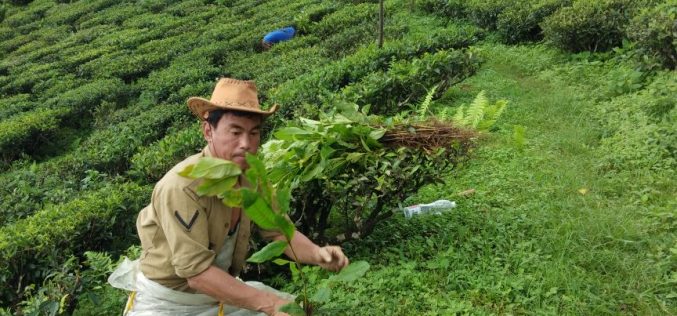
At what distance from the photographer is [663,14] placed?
5789 mm

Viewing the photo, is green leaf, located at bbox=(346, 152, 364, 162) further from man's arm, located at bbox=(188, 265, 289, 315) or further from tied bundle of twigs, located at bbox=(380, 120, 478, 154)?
man's arm, located at bbox=(188, 265, 289, 315)

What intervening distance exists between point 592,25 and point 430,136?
534 cm

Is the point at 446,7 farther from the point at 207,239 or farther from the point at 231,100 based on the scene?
the point at 207,239

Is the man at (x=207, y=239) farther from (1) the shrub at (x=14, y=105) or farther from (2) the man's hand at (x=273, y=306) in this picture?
(1) the shrub at (x=14, y=105)

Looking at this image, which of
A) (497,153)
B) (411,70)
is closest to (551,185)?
(497,153)

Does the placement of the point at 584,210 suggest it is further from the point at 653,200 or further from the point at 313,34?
the point at 313,34

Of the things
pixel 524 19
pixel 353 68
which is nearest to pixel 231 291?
pixel 353 68

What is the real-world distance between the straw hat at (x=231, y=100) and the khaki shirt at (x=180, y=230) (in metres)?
0.24

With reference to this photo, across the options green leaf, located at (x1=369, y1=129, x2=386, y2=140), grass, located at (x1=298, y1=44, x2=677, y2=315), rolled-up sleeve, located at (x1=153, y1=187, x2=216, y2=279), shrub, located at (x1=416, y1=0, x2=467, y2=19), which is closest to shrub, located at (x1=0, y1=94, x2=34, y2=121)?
shrub, located at (x1=416, y1=0, x2=467, y2=19)

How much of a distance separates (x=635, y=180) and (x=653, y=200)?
0.32 m

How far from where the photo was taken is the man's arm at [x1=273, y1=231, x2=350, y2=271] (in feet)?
8.32

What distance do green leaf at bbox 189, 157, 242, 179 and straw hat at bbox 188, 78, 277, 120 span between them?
0.47m

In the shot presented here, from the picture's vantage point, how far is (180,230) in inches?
89.1

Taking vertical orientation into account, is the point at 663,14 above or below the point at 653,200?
above
